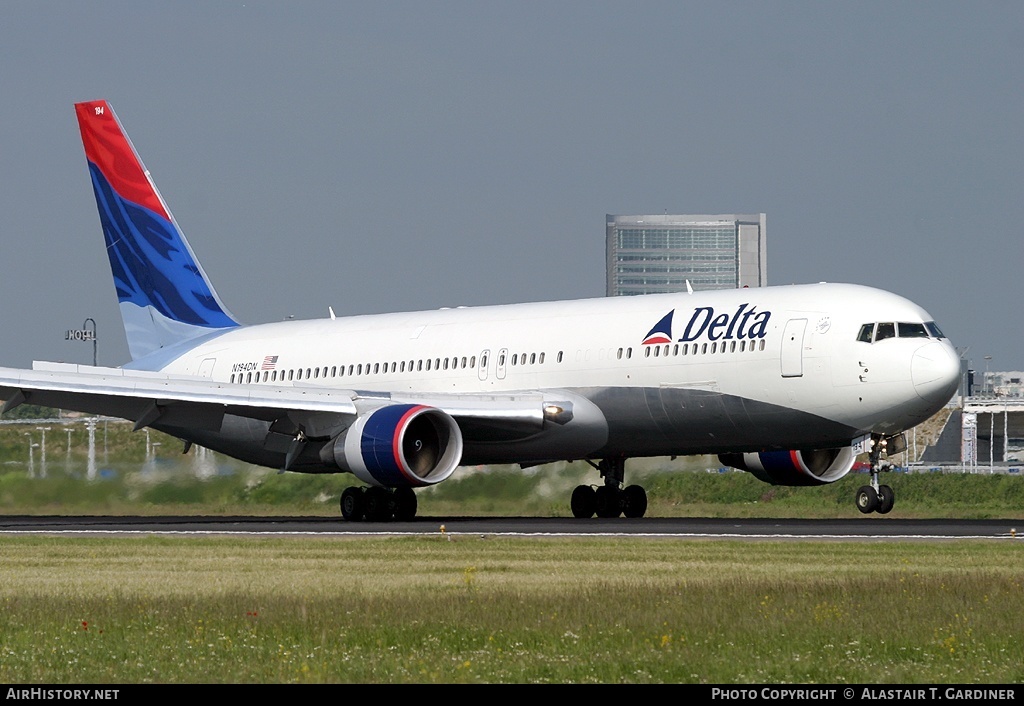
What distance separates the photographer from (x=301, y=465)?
1334 inches

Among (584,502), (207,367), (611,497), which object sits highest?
(207,367)

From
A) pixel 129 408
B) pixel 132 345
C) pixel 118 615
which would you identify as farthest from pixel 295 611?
pixel 132 345

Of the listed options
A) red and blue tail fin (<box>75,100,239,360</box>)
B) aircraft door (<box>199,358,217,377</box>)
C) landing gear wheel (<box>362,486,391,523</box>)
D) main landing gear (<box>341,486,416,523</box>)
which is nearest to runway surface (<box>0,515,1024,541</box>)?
main landing gear (<box>341,486,416,523</box>)

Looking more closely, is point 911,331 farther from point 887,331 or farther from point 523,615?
point 523,615

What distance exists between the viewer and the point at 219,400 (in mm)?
31281

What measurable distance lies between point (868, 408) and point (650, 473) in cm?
795

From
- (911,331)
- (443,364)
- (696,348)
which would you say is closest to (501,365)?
(443,364)

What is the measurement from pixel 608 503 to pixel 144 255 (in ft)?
45.4

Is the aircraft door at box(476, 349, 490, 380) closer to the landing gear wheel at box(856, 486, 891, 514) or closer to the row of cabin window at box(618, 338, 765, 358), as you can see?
the row of cabin window at box(618, 338, 765, 358)

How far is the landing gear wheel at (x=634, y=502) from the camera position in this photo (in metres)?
35.1

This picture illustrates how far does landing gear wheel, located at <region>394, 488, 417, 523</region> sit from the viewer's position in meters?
32.5

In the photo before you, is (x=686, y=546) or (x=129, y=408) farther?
(x=129, y=408)

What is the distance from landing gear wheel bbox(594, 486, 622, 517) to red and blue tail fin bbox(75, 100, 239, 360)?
1137 cm
